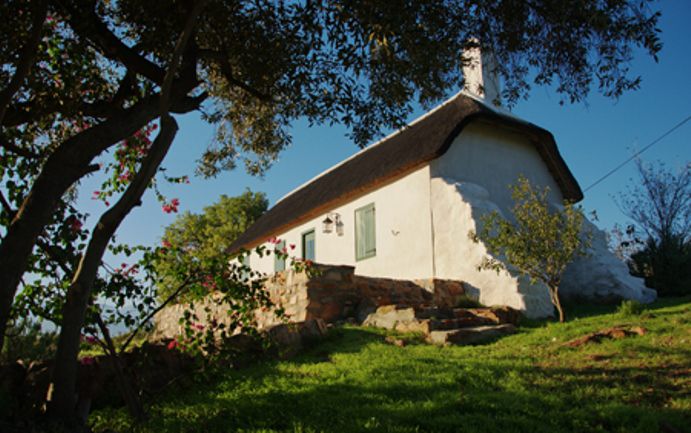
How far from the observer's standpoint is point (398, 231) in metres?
13.0

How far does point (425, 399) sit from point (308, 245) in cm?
1203

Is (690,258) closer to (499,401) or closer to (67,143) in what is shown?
(499,401)

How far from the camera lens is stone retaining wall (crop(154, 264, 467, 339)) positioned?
9570mm

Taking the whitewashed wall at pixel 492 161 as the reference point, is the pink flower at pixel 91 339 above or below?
below

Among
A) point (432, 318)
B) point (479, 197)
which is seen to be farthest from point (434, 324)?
point (479, 197)

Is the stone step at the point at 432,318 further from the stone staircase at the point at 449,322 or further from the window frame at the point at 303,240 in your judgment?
the window frame at the point at 303,240

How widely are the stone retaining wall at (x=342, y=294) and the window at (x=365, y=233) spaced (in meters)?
2.86

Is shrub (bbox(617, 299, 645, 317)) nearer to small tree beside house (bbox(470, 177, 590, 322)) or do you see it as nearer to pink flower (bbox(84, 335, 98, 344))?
small tree beside house (bbox(470, 177, 590, 322))

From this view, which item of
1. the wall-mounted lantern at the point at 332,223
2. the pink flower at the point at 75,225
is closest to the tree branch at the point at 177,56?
the pink flower at the point at 75,225

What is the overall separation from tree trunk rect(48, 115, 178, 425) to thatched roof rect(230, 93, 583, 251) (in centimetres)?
873

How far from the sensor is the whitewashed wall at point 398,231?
12289 mm

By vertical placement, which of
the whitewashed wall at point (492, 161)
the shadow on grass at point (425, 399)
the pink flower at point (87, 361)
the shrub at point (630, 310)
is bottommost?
the shadow on grass at point (425, 399)

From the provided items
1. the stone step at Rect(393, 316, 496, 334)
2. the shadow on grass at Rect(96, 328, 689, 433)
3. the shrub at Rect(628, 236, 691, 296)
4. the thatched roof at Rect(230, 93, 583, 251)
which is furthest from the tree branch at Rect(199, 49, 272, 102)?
the shrub at Rect(628, 236, 691, 296)

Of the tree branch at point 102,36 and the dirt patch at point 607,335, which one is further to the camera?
the dirt patch at point 607,335
